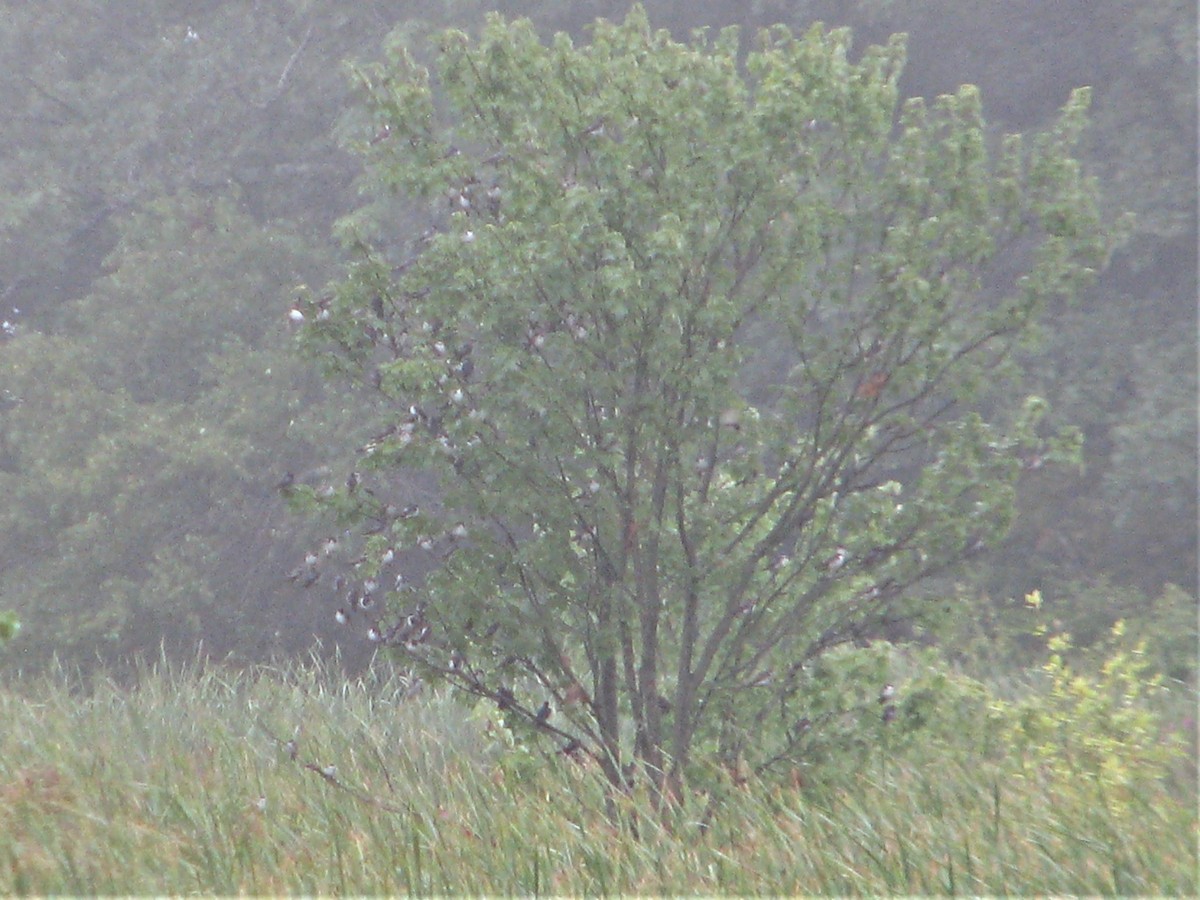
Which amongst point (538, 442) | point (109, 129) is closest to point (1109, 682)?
point (538, 442)

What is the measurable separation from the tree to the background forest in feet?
17.8

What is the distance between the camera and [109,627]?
1372cm

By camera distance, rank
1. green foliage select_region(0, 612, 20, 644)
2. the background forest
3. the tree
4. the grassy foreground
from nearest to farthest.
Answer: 1. green foliage select_region(0, 612, 20, 644)
2. the grassy foreground
3. the tree
4. the background forest

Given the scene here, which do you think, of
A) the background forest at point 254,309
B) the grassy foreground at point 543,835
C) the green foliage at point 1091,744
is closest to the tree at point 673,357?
the grassy foreground at point 543,835

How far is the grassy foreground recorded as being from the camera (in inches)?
158

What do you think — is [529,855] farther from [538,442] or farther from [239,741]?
[239,741]

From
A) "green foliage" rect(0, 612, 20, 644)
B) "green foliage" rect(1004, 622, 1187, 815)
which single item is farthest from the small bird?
"green foliage" rect(0, 612, 20, 644)

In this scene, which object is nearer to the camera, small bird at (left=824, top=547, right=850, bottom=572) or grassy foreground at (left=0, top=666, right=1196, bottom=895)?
grassy foreground at (left=0, top=666, right=1196, bottom=895)

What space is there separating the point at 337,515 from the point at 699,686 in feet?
4.71

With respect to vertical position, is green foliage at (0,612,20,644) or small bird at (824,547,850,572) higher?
small bird at (824,547,850,572)

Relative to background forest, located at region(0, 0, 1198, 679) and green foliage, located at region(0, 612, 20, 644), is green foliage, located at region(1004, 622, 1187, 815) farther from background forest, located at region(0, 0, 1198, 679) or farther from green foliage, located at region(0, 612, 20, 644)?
background forest, located at region(0, 0, 1198, 679)

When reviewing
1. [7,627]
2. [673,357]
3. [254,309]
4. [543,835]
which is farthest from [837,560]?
[254,309]

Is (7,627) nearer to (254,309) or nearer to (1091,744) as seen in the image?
(1091,744)

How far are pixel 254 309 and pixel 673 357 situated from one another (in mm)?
11269
